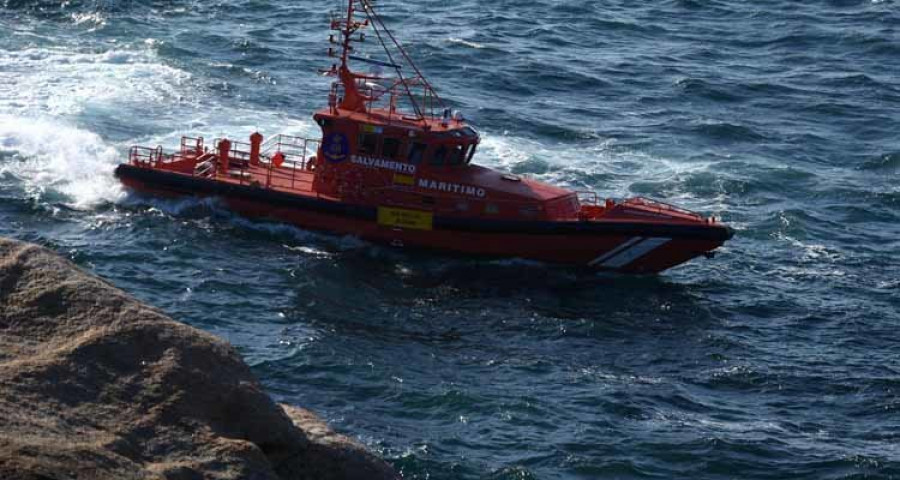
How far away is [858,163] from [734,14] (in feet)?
57.4

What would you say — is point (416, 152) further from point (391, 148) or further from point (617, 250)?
point (617, 250)

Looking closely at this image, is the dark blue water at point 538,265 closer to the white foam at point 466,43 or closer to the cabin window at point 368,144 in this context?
the white foam at point 466,43

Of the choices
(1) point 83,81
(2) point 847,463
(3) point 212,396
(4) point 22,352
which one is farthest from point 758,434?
(1) point 83,81

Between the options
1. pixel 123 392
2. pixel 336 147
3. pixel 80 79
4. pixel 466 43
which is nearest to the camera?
pixel 123 392

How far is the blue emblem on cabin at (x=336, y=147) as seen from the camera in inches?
1240

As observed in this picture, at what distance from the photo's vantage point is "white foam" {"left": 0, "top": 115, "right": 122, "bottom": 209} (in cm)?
3312

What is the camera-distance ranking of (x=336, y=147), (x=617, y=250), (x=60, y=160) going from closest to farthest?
(x=617, y=250) → (x=336, y=147) → (x=60, y=160)

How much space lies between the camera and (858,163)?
39.3m

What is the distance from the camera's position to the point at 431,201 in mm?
31312

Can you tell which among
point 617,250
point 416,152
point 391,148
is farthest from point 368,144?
point 617,250

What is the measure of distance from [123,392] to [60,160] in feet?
76.6

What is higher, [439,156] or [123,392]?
[123,392]

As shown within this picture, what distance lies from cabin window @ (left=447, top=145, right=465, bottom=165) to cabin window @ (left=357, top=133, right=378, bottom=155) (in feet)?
5.72

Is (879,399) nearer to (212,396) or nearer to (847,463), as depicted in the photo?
(847,463)
